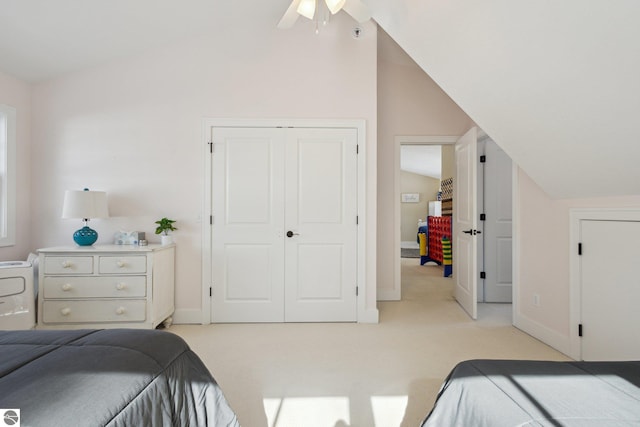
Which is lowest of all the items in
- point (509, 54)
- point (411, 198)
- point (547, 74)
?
point (411, 198)

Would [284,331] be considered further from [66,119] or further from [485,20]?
[66,119]

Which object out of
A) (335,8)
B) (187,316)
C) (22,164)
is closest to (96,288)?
(187,316)

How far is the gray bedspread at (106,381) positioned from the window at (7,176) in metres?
2.48

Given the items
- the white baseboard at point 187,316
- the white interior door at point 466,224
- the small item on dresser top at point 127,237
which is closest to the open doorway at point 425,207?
the white interior door at point 466,224

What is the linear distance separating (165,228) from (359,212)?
1.92m

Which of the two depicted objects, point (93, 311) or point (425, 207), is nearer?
point (93, 311)

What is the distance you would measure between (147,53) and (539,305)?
445cm

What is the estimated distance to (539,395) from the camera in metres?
0.93

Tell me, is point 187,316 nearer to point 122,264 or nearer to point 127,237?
point 122,264

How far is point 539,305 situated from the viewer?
2.83 meters

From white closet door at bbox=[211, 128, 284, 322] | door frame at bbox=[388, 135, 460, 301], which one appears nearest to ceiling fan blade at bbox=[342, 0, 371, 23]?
white closet door at bbox=[211, 128, 284, 322]

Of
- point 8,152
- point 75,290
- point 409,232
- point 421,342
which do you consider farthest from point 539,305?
point 409,232

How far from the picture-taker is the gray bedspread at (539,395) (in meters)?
0.84

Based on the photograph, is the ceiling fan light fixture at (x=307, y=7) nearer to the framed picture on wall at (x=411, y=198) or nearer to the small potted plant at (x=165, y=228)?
the small potted plant at (x=165, y=228)
